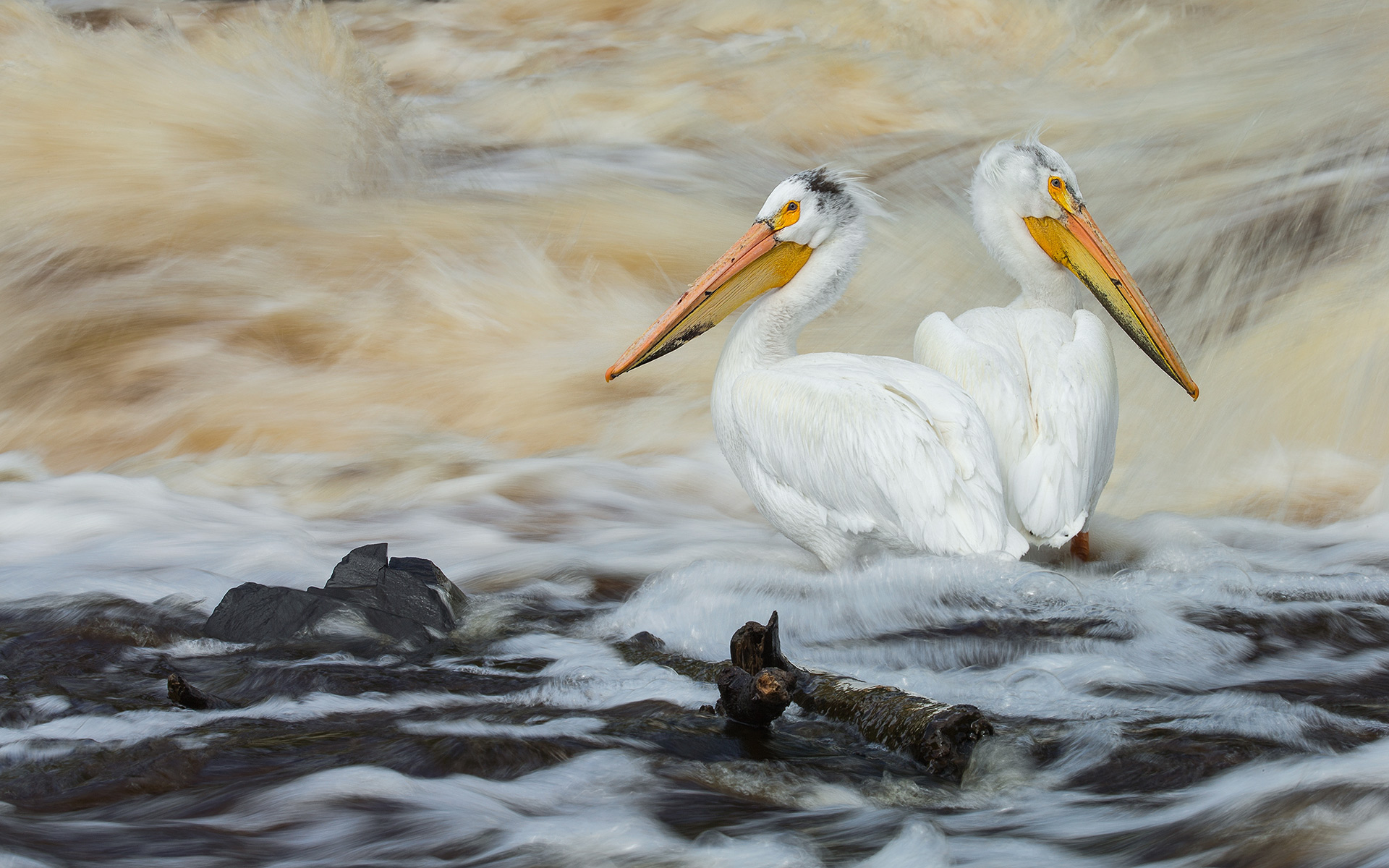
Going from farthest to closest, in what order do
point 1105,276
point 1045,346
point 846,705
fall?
point 1105,276, point 1045,346, point 846,705

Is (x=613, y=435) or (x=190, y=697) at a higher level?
(x=613, y=435)

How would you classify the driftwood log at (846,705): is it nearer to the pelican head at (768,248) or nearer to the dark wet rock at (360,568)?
the dark wet rock at (360,568)

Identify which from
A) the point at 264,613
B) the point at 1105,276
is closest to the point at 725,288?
the point at 1105,276

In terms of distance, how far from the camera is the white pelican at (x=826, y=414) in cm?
383

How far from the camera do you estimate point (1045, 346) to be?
4.23m

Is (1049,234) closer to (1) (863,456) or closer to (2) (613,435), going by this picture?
(1) (863,456)

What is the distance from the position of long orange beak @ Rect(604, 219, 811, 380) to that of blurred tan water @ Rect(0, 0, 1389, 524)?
121cm

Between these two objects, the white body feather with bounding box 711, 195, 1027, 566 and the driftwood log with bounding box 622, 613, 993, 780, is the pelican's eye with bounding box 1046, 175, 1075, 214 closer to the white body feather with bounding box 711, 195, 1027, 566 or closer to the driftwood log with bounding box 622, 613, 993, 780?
the white body feather with bounding box 711, 195, 1027, 566

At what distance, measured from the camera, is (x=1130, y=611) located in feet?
12.0

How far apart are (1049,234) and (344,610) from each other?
101 inches

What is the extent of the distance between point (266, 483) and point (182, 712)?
2418 mm

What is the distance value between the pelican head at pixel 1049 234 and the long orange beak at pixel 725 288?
729mm

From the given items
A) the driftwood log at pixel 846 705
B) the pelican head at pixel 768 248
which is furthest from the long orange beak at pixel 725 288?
the driftwood log at pixel 846 705

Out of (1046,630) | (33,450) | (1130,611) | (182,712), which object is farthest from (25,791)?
(33,450)
